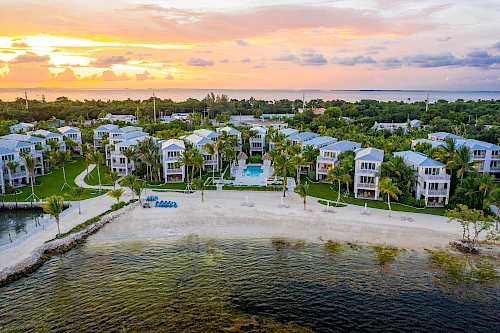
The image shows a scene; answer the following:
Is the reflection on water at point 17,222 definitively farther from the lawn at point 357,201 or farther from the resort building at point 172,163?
the lawn at point 357,201

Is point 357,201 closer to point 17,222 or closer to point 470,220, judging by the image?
point 470,220

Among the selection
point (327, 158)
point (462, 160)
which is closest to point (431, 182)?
point (462, 160)

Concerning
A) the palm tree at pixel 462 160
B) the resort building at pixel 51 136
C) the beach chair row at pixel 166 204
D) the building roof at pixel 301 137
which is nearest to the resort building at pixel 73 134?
the resort building at pixel 51 136

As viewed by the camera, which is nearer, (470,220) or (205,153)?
(470,220)

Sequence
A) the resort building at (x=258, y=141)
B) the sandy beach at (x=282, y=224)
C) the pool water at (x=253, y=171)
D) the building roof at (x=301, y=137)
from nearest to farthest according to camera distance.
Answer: the sandy beach at (x=282, y=224)
the pool water at (x=253, y=171)
the building roof at (x=301, y=137)
the resort building at (x=258, y=141)

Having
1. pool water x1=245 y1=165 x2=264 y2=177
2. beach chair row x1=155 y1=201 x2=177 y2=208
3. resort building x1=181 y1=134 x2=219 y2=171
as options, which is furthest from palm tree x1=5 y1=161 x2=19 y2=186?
pool water x1=245 y1=165 x2=264 y2=177

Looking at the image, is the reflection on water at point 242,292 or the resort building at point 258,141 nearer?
the reflection on water at point 242,292
